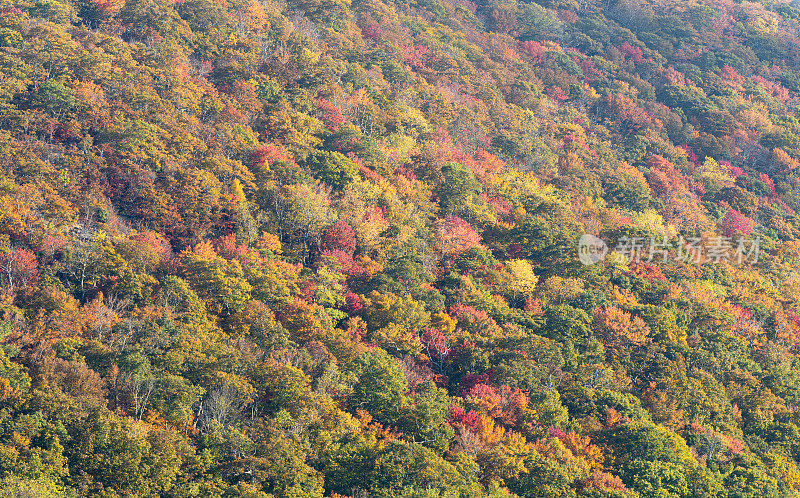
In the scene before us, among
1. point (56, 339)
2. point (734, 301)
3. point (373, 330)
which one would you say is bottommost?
point (734, 301)

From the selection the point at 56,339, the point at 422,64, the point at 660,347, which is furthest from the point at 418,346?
the point at 422,64

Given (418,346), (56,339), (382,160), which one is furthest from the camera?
(382,160)

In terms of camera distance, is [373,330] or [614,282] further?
[614,282]

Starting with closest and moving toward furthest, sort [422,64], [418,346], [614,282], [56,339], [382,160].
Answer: [56,339]
[418,346]
[614,282]
[382,160]
[422,64]

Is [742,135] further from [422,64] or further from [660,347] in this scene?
[660,347]

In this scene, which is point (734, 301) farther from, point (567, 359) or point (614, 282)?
point (567, 359)

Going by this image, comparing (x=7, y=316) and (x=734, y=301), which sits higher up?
(x=7, y=316)
